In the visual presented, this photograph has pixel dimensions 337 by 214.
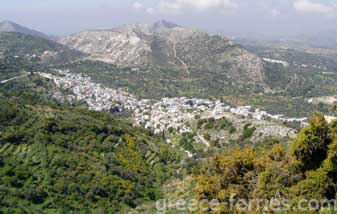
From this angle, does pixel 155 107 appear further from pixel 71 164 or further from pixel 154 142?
pixel 71 164

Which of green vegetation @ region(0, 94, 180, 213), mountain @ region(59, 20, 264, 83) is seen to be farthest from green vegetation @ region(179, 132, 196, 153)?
mountain @ region(59, 20, 264, 83)

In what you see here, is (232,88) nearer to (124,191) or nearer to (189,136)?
(189,136)

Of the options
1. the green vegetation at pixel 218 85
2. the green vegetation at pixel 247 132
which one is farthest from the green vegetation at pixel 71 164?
the green vegetation at pixel 218 85

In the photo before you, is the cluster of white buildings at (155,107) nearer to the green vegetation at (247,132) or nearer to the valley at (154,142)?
the valley at (154,142)

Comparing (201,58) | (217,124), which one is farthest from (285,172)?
(201,58)

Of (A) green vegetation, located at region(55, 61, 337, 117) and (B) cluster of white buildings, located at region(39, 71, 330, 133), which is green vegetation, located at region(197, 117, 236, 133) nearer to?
(B) cluster of white buildings, located at region(39, 71, 330, 133)

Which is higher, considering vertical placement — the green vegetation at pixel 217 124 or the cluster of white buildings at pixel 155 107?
the green vegetation at pixel 217 124

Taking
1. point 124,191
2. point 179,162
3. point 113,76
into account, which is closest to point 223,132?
point 179,162

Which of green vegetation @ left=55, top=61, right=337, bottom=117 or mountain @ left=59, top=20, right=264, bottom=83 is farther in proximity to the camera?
mountain @ left=59, top=20, right=264, bottom=83
